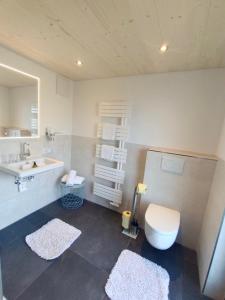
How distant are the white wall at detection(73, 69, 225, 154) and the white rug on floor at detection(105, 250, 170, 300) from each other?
1.45 metres

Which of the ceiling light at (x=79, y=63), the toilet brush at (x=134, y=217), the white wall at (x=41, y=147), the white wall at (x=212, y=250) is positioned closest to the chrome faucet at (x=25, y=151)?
the white wall at (x=41, y=147)

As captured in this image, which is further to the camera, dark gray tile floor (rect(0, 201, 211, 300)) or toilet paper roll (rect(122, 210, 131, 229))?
toilet paper roll (rect(122, 210, 131, 229))

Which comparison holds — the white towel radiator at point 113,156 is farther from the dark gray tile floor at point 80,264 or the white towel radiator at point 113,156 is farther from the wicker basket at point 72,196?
the dark gray tile floor at point 80,264

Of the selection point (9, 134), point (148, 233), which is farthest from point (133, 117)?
point (9, 134)

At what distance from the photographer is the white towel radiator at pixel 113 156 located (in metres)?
2.31

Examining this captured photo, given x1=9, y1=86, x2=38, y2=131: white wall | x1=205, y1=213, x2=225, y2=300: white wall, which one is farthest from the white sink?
x1=205, y1=213, x2=225, y2=300: white wall

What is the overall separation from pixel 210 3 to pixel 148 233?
1961 millimetres

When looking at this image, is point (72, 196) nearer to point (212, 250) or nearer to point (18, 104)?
point (18, 104)

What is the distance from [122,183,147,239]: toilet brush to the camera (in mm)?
2033

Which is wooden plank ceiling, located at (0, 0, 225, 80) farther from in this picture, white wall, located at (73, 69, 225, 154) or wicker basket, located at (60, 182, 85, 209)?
wicker basket, located at (60, 182, 85, 209)

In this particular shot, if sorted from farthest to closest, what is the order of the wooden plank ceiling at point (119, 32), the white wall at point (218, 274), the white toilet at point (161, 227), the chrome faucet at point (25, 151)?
the chrome faucet at point (25, 151) → the white toilet at point (161, 227) → the white wall at point (218, 274) → the wooden plank ceiling at point (119, 32)

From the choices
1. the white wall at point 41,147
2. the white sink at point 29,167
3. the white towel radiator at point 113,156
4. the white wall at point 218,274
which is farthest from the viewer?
the white towel radiator at point 113,156

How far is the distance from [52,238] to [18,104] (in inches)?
69.8

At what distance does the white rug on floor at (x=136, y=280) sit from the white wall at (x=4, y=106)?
213cm
